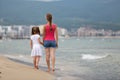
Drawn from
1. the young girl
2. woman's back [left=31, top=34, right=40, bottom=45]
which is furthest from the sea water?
woman's back [left=31, top=34, right=40, bottom=45]

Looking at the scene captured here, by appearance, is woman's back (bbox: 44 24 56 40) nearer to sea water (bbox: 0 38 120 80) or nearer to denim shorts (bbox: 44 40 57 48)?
denim shorts (bbox: 44 40 57 48)

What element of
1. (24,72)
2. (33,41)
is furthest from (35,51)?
(24,72)

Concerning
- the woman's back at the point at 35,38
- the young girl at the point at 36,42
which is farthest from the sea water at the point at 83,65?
the woman's back at the point at 35,38

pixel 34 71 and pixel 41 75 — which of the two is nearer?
pixel 41 75

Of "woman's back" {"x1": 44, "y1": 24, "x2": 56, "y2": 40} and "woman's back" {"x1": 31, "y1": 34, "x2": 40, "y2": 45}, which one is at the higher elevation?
"woman's back" {"x1": 44, "y1": 24, "x2": 56, "y2": 40}

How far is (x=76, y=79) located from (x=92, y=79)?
1.92 feet

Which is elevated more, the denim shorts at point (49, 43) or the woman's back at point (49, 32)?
the woman's back at point (49, 32)

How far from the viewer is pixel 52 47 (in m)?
12.4

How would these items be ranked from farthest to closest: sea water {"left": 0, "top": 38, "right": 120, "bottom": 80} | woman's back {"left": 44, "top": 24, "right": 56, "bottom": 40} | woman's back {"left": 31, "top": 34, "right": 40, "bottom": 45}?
1. sea water {"left": 0, "top": 38, "right": 120, "bottom": 80}
2. woman's back {"left": 31, "top": 34, "right": 40, "bottom": 45}
3. woman's back {"left": 44, "top": 24, "right": 56, "bottom": 40}

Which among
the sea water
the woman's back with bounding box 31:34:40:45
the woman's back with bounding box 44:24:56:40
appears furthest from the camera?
the sea water

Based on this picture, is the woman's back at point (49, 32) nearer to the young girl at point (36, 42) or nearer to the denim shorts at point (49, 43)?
the denim shorts at point (49, 43)

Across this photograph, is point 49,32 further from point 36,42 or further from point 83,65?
point 83,65

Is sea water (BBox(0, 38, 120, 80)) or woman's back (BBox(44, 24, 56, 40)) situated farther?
sea water (BBox(0, 38, 120, 80))

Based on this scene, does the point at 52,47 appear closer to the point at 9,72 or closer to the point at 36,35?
the point at 36,35
